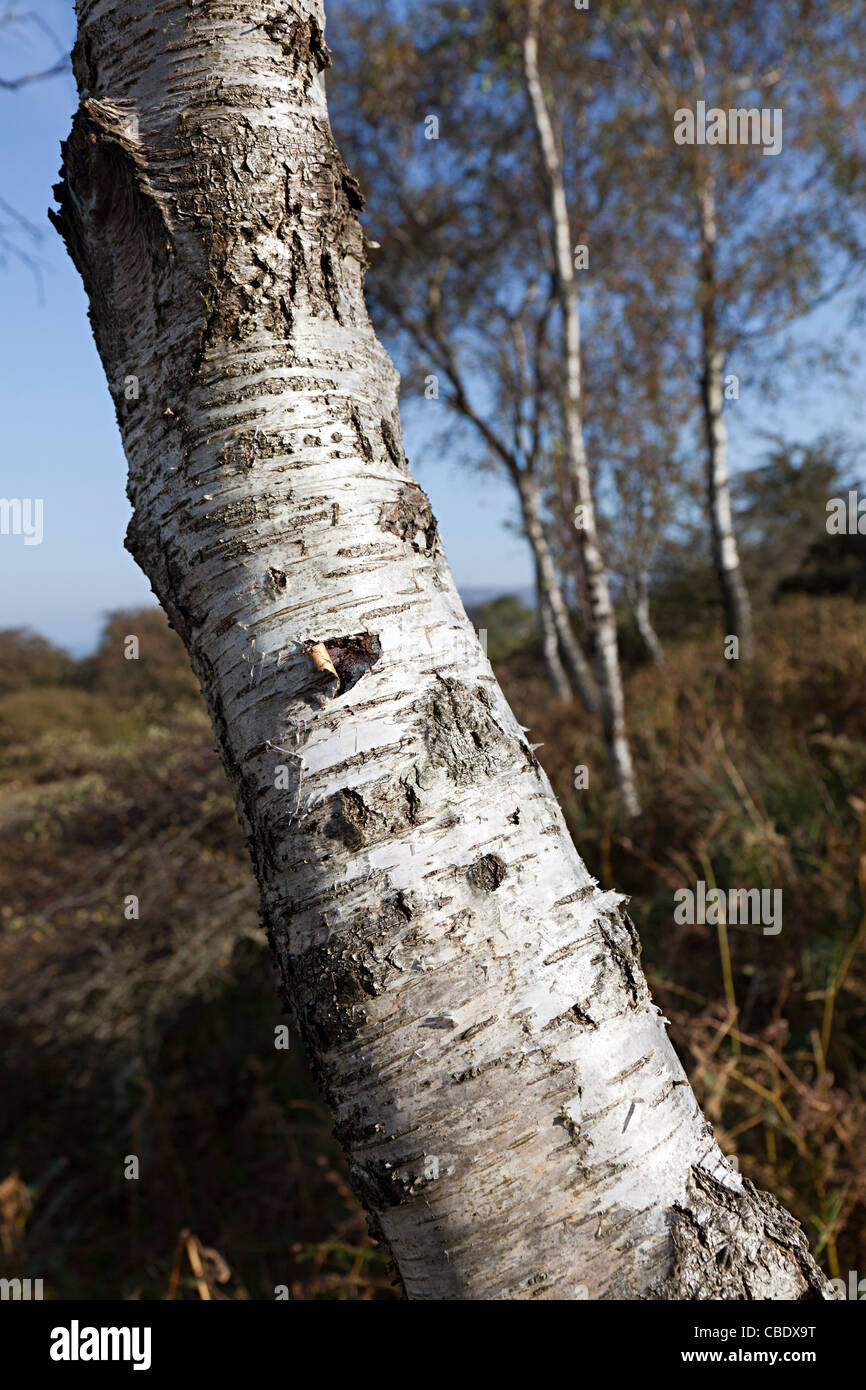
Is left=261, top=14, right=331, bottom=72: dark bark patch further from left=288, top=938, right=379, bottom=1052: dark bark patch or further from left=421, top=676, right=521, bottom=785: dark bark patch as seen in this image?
left=288, top=938, right=379, bottom=1052: dark bark patch

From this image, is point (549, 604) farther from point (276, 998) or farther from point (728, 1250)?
point (728, 1250)

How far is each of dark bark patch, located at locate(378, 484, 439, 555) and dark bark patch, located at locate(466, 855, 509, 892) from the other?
361 millimetres

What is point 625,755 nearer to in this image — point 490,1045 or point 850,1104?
point 850,1104

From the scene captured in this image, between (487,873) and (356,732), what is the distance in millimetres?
193

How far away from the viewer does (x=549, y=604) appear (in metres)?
10.0

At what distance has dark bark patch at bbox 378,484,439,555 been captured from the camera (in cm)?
85

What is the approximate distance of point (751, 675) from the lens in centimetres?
621

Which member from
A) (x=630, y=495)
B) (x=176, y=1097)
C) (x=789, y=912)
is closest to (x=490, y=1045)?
(x=789, y=912)

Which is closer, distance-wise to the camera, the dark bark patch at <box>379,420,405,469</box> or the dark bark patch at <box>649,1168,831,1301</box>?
the dark bark patch at <box>649,1168,831,1301</box>
